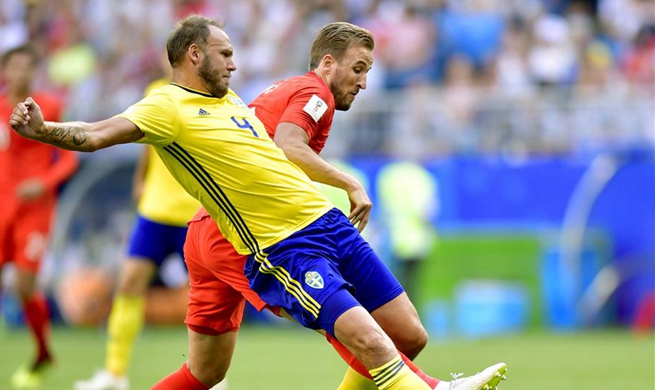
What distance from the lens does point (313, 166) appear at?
241 inches

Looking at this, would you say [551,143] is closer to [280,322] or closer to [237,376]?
[280,322]

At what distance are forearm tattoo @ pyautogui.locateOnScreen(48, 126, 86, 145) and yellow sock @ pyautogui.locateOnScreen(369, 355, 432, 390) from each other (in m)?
1.75

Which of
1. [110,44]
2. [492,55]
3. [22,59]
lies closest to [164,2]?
[110,44]

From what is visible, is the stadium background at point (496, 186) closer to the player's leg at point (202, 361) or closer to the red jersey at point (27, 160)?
the red jersey at point (27, 160)

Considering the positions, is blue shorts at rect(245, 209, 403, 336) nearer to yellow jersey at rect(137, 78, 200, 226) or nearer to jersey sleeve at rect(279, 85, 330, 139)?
jersey sleeve at rect(279, 85, 330, 139)

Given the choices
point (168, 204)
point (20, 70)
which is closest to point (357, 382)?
point (168, 204)

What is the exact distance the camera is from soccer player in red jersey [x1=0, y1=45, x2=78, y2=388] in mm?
10227

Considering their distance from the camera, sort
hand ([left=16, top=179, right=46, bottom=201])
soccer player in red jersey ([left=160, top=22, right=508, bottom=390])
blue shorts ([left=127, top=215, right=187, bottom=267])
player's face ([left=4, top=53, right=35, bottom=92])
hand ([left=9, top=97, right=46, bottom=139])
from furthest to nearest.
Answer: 1. hand ([left=16, top=179, right=46, bottom=201])
2. player's face ([left=4, top=53, right=35, bottom=92])
3. blue shorts ([left=127, top=215, right=187, bottom=267])
4. soccer player in red jersey ([left=160, top=22, right=508, bottom=390])
5. hand ([left=9, top=97, right=46, bottom=139])

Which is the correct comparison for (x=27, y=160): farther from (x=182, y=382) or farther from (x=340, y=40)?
(x=340, y=40)

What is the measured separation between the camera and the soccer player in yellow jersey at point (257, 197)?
5602 mm

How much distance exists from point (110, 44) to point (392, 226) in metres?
6.73

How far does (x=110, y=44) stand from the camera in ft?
Answer: 65.7

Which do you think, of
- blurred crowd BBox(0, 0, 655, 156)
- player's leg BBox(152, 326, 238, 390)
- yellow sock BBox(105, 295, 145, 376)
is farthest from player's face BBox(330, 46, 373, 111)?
blurred crowd BBox(0, 0, 655, 156)

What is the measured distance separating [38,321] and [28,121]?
552 centimetres
